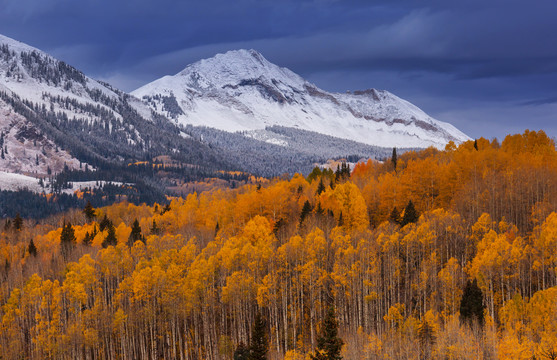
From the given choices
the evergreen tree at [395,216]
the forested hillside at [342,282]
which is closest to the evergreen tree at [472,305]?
the forested hillside at [342,282]

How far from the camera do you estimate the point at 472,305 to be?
63094 mm

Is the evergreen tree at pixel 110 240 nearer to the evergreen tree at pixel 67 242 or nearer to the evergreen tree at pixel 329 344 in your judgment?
the evergreen tree at pixel 67 242

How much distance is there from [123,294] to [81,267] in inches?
367

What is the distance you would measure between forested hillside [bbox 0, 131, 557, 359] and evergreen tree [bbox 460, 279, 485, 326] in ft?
0.57

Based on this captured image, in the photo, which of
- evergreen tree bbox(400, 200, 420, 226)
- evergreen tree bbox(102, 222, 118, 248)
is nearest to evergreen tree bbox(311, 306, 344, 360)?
evergreen tree bbox(400, 200, 420, 226)

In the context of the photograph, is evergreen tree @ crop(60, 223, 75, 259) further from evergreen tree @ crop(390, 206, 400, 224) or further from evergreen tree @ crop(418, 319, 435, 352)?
evergreen tree @ crop(418, 319, 435, 352)

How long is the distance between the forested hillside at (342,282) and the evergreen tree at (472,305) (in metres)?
0.17

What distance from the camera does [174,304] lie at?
83125 millimetres

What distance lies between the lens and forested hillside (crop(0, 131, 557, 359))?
65000mm

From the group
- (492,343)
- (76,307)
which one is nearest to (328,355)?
(492,343)

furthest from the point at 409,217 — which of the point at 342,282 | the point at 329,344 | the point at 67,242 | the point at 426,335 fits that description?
the point at 67,242

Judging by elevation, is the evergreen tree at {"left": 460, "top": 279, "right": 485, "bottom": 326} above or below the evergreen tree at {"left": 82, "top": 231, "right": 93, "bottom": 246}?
below

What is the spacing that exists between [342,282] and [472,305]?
18715 millimetres

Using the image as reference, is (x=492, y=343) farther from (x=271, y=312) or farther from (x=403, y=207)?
(x=403, y=207)
